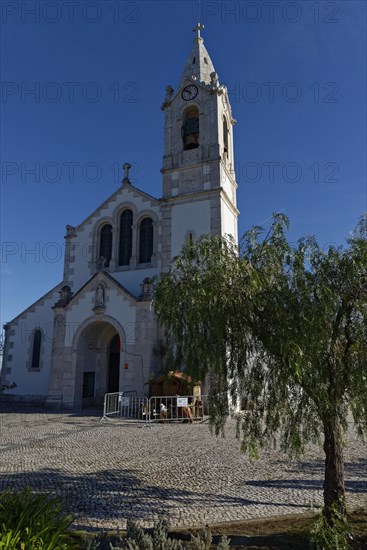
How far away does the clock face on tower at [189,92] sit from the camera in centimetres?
2303

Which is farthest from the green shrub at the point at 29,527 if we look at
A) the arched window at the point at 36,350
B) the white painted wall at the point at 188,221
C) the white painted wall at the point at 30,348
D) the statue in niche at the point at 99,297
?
the arched window at the point at 36,350

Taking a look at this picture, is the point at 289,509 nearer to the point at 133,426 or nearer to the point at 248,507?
Result: the point at 248,507

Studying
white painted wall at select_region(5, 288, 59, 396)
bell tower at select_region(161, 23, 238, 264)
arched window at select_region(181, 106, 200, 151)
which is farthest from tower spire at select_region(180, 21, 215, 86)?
white painted wall at select_region(5, 288, 59, 396)

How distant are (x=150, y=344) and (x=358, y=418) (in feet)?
44.2

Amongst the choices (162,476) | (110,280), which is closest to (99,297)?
(110,280)

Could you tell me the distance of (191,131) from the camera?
22625mm

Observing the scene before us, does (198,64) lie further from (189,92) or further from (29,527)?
(29,527)

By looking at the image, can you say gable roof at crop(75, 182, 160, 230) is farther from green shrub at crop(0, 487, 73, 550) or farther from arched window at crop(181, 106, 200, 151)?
green shrub at crop(0, 487, 73, 550)

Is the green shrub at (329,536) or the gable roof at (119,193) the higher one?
the gable roof at (119,193)

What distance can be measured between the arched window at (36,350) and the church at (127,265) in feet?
0.20

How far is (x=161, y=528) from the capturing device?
159 inches

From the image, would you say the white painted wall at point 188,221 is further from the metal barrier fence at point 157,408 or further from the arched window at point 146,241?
the metal barrier fence at point 157,408

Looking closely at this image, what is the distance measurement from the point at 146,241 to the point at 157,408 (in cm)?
918

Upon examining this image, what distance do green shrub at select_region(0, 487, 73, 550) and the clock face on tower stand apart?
22.7 meters
